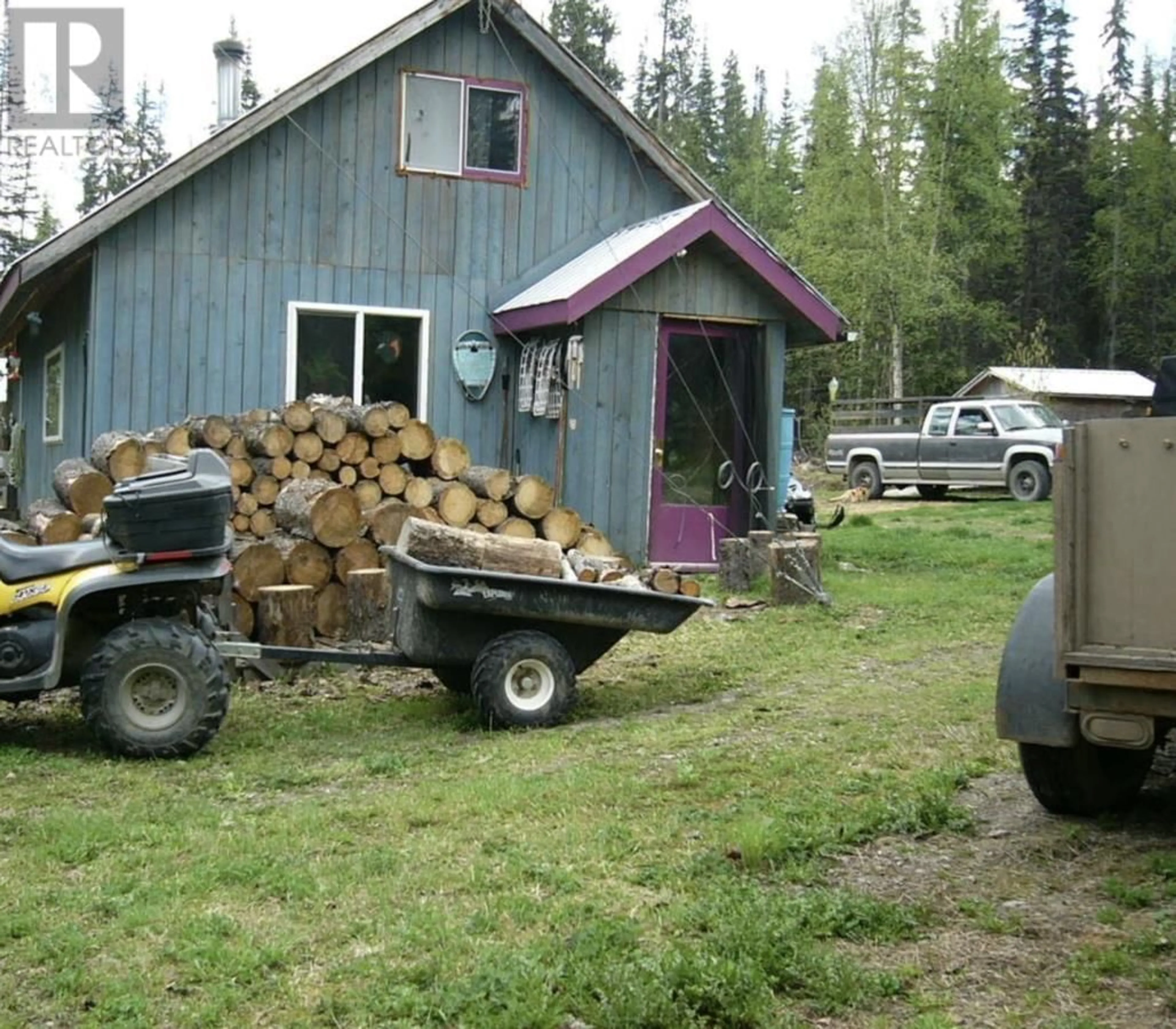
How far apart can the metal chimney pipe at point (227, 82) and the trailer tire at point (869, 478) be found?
15.2 metres

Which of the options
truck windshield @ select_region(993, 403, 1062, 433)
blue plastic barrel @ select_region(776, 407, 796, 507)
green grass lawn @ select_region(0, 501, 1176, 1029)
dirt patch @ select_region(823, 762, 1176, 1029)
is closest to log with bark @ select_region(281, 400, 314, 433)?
green grass lawn @ select_region(0, 501, 1176, 1029)

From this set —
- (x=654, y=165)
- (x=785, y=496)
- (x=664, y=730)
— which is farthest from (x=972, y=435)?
(x=664, y=730)

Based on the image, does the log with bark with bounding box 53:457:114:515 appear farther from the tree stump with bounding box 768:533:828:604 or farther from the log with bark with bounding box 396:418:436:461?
the tree stump with bounding box 768:533:828:604

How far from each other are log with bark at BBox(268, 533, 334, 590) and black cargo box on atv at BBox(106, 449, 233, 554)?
2702 millimetres

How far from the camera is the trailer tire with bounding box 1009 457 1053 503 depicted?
25.3 meters

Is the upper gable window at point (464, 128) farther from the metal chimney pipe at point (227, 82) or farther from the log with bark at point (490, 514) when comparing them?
the log with bark at point (490, 514)

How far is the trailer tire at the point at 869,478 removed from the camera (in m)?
28.5

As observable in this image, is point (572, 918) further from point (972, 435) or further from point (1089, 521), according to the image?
point (972, 435)

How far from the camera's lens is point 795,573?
1216cm

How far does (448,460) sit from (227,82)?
7.95 metres

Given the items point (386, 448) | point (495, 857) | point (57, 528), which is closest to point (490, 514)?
point (386, 448)

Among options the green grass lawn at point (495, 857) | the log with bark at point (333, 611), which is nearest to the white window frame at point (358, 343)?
the log with bark at point (333, 611)

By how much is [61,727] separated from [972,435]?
69.2 feet

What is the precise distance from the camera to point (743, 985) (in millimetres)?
4090
